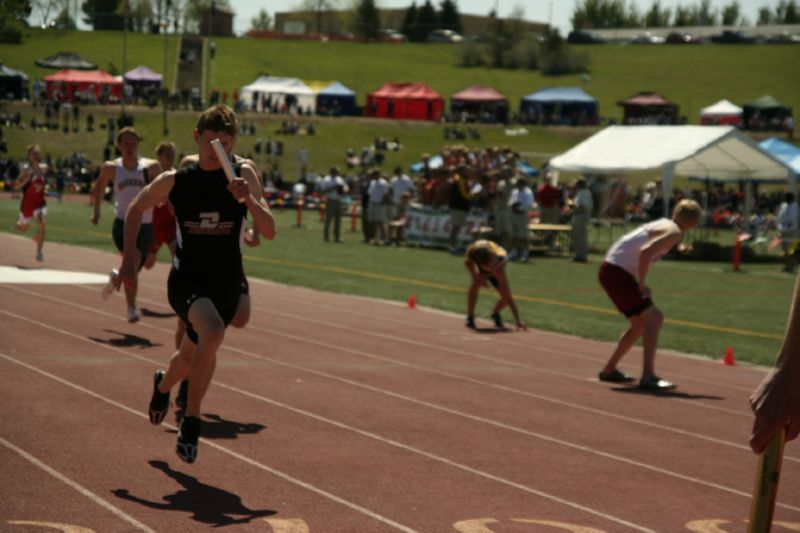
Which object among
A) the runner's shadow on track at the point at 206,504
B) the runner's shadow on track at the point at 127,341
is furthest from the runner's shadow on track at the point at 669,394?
the runner's shadow on track at the point at 206,504

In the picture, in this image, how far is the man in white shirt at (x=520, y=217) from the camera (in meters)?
28.8

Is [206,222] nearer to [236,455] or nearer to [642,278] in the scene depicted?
[236,455]

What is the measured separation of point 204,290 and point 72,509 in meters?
1.60

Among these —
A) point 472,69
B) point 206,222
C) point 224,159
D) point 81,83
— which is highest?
point 472,69

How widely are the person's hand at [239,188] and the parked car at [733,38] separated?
400ft

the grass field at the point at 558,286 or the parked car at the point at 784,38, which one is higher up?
the parked car at the point at 784,38

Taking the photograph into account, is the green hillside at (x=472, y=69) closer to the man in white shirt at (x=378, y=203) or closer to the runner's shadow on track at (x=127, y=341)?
the man in white shirt at (x=378, y=203)

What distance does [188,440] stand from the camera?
7.31 m

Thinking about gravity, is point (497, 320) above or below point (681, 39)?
below

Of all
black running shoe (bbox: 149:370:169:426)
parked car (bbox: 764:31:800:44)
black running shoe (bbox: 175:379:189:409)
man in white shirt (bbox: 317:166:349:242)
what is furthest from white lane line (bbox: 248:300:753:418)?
parked car (bbox: 764:31:800:44)

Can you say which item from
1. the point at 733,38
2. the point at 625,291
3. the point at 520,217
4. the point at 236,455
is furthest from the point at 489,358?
the point at 733,38

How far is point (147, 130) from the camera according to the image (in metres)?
69.6

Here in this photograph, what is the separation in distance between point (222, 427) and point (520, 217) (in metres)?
21.0

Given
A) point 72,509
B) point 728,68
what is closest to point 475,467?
point 72,509
